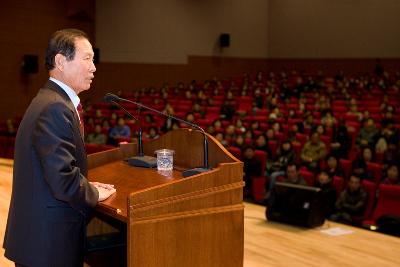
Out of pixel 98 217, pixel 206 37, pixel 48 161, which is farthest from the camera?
pixel 206 37

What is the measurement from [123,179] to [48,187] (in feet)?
1.01

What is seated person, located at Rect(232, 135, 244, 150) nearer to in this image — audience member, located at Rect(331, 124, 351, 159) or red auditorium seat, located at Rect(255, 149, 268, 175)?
red auditorium seat, located at Rect(255, 149, 268, 175)

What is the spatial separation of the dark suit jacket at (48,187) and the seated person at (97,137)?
4.10 m

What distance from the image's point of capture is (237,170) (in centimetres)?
107

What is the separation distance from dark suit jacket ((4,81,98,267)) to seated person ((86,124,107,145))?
13.5 ft

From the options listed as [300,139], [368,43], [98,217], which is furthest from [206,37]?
[98,217]

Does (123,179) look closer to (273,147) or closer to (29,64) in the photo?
(273,147)

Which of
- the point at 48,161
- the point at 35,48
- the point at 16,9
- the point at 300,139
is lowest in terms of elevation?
the point at 300,139

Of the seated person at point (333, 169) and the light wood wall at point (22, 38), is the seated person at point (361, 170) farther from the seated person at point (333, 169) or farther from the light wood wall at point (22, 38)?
the light wood wall at point (22, 38)

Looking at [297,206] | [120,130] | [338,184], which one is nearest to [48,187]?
[297,206]

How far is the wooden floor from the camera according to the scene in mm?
1828

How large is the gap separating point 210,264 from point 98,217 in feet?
1.43

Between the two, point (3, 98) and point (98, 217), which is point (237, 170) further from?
point (3, 98)

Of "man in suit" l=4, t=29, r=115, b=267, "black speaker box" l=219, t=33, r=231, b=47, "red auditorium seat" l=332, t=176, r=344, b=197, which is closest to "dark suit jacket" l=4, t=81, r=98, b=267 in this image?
"man in suit" l=4, t=29, r=115, b=267
